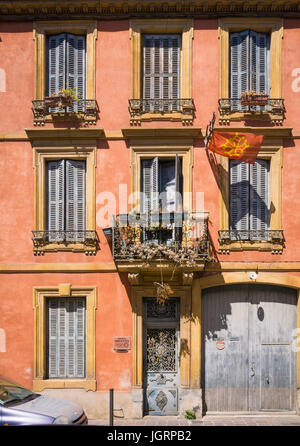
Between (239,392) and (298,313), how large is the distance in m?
2.57

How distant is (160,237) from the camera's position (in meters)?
12.3

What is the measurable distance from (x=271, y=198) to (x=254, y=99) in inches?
103

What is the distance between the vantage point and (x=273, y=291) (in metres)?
12.7

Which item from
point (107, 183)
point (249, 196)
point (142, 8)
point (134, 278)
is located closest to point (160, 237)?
point (134, 278)

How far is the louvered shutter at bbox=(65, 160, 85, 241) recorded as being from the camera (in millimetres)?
12852

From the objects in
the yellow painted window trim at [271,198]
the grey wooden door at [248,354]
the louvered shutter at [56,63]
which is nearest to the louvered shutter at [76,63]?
the louvered shutter at [56,63]

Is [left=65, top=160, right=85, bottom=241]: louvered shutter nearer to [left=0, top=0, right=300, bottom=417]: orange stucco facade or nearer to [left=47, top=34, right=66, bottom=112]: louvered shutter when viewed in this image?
[left=0, top=0, right=300, bottom=417]: orange stucco facade

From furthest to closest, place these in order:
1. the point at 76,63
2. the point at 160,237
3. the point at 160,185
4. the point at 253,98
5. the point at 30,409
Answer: the point at 76,63 → the point at 160,185 → the point at 253,98 → the point at 160,237 → the point at 30,409

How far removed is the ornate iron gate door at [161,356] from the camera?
12500 mm

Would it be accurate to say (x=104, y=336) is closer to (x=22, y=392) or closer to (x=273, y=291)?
(x=22, y=392)

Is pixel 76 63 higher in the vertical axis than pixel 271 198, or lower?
higher

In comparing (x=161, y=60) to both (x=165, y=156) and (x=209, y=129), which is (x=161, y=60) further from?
(x=165, y=156)
